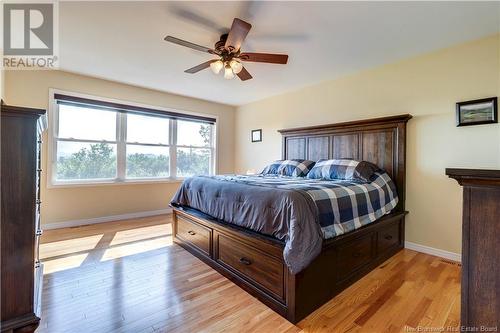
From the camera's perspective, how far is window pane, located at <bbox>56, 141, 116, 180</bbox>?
361 cm

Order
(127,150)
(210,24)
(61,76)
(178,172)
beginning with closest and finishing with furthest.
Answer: (210,24)
(61,76)
(127,150)
(178,172)

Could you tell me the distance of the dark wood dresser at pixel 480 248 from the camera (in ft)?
2.67

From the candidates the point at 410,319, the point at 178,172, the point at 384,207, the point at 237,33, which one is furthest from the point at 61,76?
the point at 410,319

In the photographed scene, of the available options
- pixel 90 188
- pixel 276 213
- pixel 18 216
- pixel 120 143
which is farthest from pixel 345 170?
pixel 90 188

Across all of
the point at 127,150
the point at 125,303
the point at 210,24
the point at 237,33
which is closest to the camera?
the point at 125,303

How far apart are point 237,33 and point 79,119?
10.6ft

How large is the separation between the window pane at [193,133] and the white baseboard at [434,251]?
13.5 feet

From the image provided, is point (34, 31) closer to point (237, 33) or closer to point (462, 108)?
point (237, 33)

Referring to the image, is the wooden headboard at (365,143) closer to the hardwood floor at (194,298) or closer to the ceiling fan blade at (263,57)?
the hardwood floor at (194,298)

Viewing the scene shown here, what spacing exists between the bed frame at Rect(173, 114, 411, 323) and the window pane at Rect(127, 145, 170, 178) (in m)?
1.74

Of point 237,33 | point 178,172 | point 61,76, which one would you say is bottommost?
point 178,172

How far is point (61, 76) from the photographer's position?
138 inches

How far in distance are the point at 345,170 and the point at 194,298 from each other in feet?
7.21

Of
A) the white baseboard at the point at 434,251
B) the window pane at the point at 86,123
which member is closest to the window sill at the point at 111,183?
the window pane at the point at 86,123
